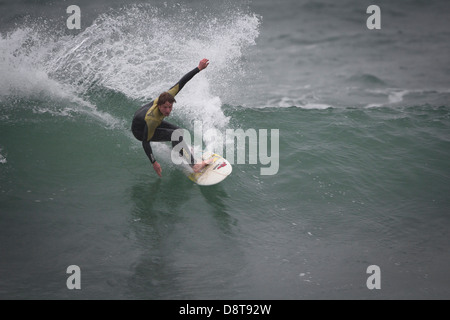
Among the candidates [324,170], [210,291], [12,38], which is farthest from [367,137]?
[12,38]

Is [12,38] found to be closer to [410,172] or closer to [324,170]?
[324,170]

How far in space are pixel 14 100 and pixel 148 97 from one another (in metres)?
2.94

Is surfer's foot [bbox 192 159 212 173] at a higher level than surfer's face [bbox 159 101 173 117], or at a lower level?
lower

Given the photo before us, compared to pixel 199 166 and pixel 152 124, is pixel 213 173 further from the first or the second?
pixel 152 124

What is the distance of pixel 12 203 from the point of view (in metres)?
5.88

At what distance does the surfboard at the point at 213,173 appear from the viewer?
681 cm

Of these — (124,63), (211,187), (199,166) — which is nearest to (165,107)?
(199,166)

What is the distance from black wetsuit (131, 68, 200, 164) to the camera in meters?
6.20

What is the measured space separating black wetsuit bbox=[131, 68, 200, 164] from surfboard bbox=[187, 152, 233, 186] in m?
0.71

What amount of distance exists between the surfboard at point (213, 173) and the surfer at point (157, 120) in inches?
27.7

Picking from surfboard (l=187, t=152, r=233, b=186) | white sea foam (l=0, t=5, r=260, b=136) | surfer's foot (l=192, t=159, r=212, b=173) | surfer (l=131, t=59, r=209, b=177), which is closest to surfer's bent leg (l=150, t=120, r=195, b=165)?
surfer (l=131, t=59, r=209, b=177)

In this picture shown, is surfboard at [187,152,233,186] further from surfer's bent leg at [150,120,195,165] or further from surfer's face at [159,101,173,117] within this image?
surfer's face at [159,101,173,117]

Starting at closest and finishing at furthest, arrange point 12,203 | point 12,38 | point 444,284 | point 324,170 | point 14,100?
point 444,284 → point 12,203 → point 324,170 → point 14,100 → point 12,38

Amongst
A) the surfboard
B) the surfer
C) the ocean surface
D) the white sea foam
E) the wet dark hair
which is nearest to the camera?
the ocean surface
